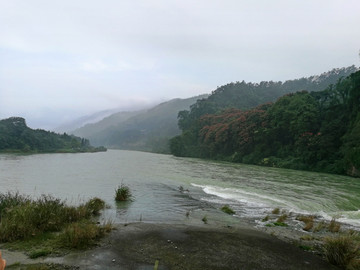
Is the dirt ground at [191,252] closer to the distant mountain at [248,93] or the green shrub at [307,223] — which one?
the green shrub at [307,223]

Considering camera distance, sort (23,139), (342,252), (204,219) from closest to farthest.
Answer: (342,252)
(204,219)
(23,139)

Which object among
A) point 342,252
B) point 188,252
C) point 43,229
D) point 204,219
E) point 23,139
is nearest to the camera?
point 342,252

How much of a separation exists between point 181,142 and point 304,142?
6684 cm

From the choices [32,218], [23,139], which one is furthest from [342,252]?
[23,139]

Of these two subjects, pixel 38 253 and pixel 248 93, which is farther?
pixel 248 93

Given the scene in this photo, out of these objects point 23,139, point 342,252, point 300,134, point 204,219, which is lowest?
point 204,219

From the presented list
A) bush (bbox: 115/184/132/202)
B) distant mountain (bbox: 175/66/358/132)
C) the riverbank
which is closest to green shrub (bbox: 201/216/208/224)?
the riverbank

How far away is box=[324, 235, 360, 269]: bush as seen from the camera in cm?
885

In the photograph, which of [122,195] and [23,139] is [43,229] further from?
[23,139]

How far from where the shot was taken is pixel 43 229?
11500mm

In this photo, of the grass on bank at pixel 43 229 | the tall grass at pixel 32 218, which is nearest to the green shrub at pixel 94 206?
the tall grass at pixel 32 218

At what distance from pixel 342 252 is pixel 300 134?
61.7 metres

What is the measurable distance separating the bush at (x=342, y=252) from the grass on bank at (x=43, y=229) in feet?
27.8

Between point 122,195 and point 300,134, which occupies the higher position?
point 300,134
